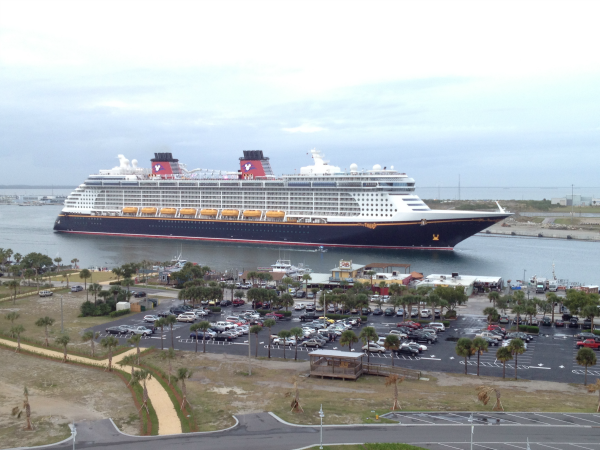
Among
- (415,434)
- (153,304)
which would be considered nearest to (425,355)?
(415,434)

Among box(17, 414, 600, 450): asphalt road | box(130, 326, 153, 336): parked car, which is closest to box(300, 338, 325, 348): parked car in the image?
box(130, 326, 153, 336): parked car

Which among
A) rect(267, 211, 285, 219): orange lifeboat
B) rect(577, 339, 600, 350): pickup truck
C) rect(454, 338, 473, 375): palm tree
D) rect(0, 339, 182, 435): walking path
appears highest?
rect(267, 211, 285, 219): orange lifeboat

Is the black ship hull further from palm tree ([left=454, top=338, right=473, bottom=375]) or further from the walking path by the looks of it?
the walking path

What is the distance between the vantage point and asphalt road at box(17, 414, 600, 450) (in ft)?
45.1

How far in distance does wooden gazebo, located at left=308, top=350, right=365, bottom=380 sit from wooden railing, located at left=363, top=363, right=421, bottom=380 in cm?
36

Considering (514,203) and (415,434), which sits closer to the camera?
(415,434)

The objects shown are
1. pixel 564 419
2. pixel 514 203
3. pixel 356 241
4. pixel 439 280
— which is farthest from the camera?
pixel 514 203

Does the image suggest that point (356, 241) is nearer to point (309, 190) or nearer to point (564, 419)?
point (309, 190)

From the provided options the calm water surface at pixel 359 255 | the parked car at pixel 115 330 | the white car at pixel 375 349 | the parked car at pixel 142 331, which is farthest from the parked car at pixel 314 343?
the calm water surface at pixel 359 255

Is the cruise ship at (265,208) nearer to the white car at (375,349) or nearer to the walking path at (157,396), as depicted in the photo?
the white car at (375,349)

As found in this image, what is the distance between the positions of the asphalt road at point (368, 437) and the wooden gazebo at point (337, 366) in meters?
4.94

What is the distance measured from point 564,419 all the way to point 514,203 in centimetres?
14121

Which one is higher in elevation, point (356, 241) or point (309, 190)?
point (309, 190)

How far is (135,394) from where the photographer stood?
59.2 ft
